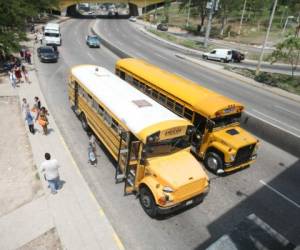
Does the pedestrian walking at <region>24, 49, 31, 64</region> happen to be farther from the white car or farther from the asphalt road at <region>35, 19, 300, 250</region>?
the white car

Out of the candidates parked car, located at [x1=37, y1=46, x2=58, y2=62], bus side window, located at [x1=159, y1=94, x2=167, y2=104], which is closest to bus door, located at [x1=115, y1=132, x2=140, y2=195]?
bus side window, located at [x1=159, y1=94, x2=167, y2=104]

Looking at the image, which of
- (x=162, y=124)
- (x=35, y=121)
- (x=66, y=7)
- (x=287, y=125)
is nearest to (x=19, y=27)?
(x=35, y=121)

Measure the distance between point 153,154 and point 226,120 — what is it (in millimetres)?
4688

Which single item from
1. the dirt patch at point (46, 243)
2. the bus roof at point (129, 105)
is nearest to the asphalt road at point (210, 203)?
the dirt patch at point (46, 243)

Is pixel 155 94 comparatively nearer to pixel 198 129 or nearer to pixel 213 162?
pixel 198 129

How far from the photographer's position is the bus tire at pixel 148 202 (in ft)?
32.5

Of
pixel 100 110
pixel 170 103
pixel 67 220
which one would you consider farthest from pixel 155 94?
pixel 67 220

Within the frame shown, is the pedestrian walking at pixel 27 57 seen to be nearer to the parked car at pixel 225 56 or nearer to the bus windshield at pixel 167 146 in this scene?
the bus windshield at pixel 167 146

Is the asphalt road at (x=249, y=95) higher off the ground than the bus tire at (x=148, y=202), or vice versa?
the bus tire at (x=148, y=202)

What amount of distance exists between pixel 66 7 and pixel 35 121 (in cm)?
8037

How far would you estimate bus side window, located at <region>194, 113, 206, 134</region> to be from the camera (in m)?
12.7

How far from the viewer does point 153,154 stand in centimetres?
1031

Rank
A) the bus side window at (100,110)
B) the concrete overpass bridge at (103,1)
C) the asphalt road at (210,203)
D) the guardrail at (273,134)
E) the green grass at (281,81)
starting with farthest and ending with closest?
the concrete overpass bridge at (103,1), the green grass at (281,81), the guardrail at (273,134), the bus side window at (100,110), the asphalt road at (210,203)

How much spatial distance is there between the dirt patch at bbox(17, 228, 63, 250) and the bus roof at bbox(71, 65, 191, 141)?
4.28 metres
